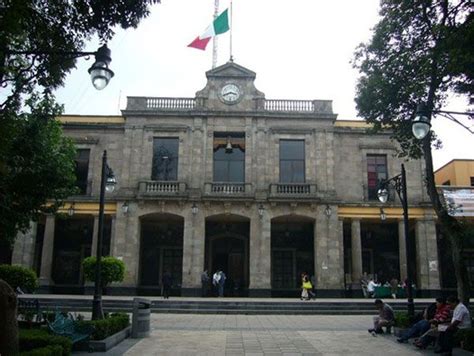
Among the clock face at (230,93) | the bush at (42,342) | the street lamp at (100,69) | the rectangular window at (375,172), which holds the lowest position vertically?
the bush at (42,342)

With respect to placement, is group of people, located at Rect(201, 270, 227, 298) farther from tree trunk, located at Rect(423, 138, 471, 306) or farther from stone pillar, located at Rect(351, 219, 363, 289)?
tree trunk, located at Rect(423, 138, 471, 306)

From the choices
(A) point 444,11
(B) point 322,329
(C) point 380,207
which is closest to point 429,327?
(B) point 322,329

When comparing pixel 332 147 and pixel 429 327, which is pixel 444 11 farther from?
pixel 332 147

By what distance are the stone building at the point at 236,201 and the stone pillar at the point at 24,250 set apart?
8 cm

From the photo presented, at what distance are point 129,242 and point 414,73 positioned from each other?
18.1m

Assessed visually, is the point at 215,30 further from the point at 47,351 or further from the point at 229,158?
the point at 47,351

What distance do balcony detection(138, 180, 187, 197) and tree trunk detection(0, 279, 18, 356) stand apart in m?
19.8

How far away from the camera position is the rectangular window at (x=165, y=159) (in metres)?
28.2

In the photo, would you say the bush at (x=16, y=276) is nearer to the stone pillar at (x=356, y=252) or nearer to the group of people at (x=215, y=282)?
the group of people at (x=215, y=282)

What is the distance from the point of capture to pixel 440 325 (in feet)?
34.7

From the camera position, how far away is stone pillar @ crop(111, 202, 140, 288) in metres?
26.7

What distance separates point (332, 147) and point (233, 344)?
18.4 metres

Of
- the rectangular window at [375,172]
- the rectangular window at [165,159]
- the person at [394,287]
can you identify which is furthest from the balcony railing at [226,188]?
the person at [394,287]

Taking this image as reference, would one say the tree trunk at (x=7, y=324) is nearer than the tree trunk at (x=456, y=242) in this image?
Yes
